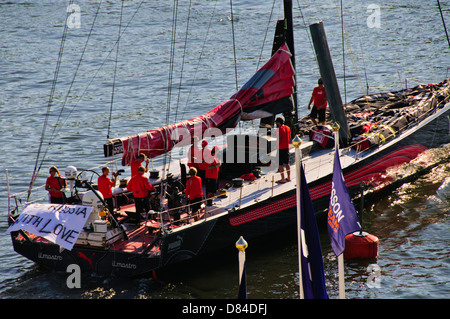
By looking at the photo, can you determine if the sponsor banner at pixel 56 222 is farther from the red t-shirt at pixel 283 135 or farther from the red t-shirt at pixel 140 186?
the red t-shirt at pixel 283 135

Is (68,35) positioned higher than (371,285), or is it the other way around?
(68,35)

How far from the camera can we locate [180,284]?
45.7ft

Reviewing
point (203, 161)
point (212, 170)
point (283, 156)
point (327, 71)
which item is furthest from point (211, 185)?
point (327, 71)

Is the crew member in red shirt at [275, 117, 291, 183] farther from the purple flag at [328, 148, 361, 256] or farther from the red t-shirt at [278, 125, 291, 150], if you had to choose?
the purple flag at [328, 148, 361, 256]

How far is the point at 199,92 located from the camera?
31.6 meters

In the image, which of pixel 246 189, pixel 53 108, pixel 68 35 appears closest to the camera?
pixel 246 189


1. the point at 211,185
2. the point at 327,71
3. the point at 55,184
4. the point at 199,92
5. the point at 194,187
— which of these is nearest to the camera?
the point at 194,187

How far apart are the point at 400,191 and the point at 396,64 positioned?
16557 mm

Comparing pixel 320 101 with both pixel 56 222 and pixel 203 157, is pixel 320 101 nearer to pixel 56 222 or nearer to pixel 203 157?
pixel 203 157

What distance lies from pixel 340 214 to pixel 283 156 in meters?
6.96

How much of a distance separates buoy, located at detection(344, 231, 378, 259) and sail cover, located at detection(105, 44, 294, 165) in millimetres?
3875
